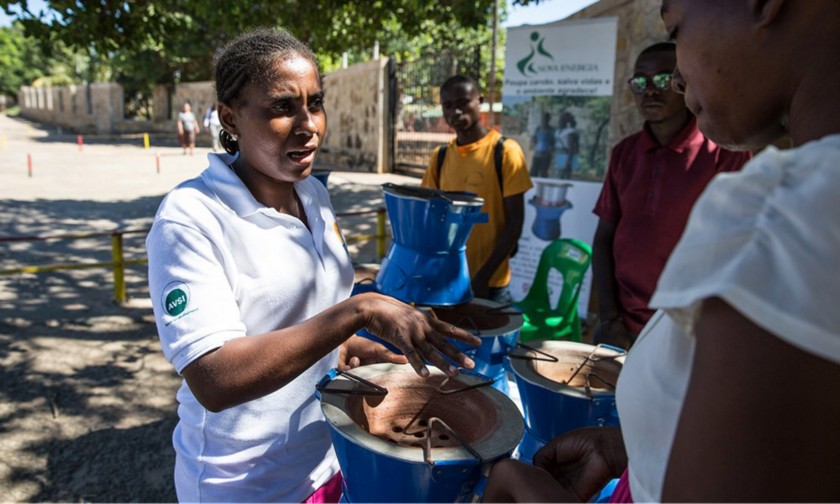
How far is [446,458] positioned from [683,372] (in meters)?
0.66

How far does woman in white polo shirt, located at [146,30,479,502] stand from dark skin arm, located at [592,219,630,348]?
4.63 ft

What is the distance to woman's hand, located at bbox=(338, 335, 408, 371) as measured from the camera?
1796mm

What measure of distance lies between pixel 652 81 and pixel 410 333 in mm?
2123

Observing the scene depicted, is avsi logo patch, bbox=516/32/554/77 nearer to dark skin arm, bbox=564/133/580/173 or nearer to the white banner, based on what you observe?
the white banner

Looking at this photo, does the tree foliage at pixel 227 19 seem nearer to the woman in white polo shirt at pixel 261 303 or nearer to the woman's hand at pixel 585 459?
the woman in white polo shirt at pixel 261 303

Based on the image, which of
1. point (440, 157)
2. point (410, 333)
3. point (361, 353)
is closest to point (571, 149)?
point (440, 157)

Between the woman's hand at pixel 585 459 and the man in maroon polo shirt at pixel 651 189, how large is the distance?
5.31 feet

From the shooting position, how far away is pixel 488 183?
144 inches

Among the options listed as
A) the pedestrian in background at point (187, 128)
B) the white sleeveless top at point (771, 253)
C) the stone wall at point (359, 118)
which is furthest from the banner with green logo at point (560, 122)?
the pedestrian in background at point (187, 128)

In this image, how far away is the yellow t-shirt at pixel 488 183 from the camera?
3609 mm

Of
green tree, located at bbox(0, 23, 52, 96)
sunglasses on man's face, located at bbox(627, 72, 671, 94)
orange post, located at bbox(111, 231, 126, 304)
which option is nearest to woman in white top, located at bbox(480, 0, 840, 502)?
sunglasses on man's face, located at bbox(627, 72, 671, 94)

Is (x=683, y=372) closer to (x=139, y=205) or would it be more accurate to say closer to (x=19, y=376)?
(x=19, y=376)

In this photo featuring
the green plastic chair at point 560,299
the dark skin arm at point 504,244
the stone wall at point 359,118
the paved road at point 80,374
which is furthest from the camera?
the stone wall at point 359,118

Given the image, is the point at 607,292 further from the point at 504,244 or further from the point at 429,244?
the point at 429,244
